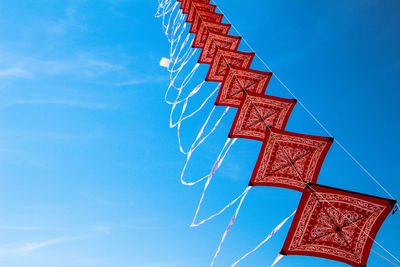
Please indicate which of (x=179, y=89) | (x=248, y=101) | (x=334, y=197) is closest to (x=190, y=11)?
(x=179, y=89)

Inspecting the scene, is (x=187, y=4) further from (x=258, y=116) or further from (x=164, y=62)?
(x=258, y=116)

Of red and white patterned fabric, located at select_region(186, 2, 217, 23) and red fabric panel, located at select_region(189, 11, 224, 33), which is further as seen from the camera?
red and white patterned fabric, located at select_region(186, 2, 217, 23)

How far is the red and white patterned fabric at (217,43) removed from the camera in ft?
63.3

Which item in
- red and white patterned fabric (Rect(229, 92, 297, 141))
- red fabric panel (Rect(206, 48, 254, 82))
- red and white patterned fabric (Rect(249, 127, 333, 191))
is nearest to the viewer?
red and white patterned fabric (Rect(249, 127, 333, 191))

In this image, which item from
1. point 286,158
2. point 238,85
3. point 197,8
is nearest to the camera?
point 286,158

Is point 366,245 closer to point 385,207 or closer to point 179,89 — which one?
point 385,207

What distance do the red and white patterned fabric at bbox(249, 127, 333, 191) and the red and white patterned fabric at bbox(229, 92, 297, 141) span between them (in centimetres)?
224

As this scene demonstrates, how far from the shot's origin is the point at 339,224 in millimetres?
7621

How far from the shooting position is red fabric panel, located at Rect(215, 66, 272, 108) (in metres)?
14.6

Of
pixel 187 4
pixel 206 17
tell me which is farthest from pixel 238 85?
pixel 187 4

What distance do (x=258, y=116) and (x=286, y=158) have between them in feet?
9.46

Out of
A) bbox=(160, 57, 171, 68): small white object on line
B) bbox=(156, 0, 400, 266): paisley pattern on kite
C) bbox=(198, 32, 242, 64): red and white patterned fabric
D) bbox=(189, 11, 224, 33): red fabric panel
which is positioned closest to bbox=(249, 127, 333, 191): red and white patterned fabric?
bbox=(156, 0, 400, 266): paisley pattern on kite

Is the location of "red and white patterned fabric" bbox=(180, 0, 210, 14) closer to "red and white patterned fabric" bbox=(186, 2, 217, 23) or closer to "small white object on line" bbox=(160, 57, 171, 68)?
"red and white patterned fabric" bbox=(186, 2, 217, 23)

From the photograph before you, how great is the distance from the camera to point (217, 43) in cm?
1911
